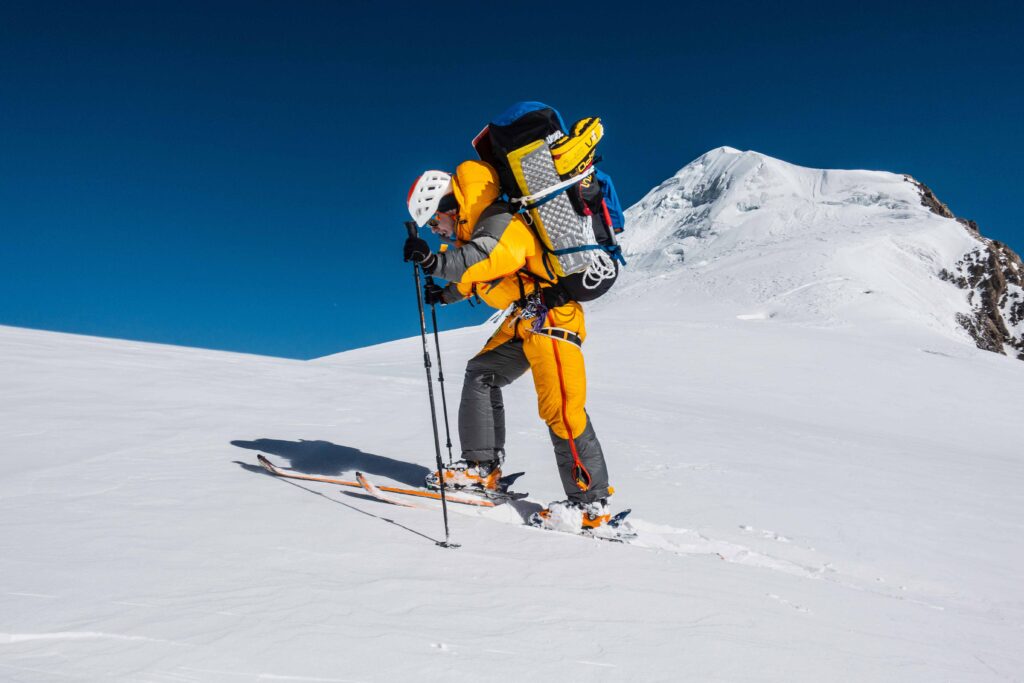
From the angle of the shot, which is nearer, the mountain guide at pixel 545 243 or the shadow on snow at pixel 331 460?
the mountain guide at pixel 545 243

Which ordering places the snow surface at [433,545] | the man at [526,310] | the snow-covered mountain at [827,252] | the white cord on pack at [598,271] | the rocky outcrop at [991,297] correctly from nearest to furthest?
the snow surface at [433,545] → the man at [526,310] → the white cord on pack at [598,271] → the snow-covered mountain at [827,252] → the rocky outcrop at [991,297]

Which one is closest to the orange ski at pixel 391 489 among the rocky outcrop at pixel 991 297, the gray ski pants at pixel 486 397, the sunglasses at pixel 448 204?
the gray ski pants at pixel 486 397

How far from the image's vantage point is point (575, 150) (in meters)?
4.18

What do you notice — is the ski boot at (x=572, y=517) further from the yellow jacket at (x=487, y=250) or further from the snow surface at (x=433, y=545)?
the yellow jacket at (x=487, y=250)

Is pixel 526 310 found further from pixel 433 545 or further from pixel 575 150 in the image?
pixel 433 545

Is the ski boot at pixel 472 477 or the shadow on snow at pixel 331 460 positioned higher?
the shadow on snow at pixel 331 460

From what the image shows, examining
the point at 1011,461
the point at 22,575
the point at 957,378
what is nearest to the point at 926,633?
the point at 22,575

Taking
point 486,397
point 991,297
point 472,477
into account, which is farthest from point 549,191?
point 991,297

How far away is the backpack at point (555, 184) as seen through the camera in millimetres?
4098

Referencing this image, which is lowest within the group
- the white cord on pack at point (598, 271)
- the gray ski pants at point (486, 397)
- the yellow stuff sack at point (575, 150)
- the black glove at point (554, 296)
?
the gray ski pants at point (486, 397)

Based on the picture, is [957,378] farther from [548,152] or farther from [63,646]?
[63,646]

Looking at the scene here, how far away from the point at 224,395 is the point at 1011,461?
11.0 metres

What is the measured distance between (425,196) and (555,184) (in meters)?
0.82

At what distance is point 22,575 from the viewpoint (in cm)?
228
